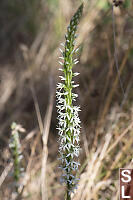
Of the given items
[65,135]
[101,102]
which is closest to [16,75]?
[101,102]

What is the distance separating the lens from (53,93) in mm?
2656

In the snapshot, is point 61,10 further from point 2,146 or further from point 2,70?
point 2,146

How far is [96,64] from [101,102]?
2.74 feet

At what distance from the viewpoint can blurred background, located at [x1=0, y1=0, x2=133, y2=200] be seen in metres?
2.10

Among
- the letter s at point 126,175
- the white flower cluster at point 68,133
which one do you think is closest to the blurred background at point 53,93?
the letter s at point 126,175

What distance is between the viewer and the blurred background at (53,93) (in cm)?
210

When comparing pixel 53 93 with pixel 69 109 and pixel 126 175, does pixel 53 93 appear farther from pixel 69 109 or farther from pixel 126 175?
pixel 69 109

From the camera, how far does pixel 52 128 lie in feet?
10.9

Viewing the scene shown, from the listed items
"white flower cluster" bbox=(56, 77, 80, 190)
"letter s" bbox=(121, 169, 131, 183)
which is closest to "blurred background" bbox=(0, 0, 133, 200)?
"letter s" bbox=(121, 169, 131, 183)

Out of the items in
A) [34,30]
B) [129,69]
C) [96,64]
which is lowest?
[129,69]

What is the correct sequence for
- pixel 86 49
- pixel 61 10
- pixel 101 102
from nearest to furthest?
pixel 101 102, pixel 86 49, pixel 61 10

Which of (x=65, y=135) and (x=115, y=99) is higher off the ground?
(x=115, y=99)

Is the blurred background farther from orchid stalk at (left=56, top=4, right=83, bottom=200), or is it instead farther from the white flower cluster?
the white flower cluster

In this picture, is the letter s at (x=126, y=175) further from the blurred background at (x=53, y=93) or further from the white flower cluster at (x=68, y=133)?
the white flower cluster at (x=68, y=133)
